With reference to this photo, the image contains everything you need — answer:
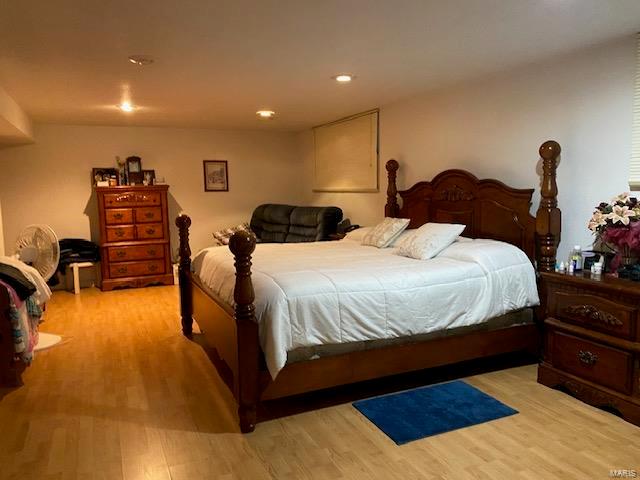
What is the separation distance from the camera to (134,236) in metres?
5.89

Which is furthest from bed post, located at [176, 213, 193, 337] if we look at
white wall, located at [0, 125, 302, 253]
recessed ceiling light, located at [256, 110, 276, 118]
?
white wall, located at [0, 125, 302, 253]

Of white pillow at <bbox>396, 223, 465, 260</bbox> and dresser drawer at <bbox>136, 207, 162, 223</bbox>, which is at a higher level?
dresser drawer at <bbox>136, 207, 162, 223</bbox>

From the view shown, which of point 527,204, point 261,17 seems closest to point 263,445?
point 261,17

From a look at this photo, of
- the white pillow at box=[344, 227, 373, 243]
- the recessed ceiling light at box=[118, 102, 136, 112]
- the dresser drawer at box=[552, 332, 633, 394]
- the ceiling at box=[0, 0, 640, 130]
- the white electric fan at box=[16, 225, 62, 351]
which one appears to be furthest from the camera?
the recessed ceiling light at box=[118, 102, 136, 112]

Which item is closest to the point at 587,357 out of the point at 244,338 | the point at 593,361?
the point at 593,361

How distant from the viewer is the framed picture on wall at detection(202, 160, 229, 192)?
6.63 metres

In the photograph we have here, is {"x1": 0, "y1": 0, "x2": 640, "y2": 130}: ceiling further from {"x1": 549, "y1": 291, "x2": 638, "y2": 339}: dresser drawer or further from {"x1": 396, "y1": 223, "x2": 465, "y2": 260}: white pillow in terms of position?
{"x1": 549, "y1": 291, "x2": 638, "y2": 339}: dresser drawer

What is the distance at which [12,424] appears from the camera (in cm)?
252

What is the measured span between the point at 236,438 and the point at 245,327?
1.84ft

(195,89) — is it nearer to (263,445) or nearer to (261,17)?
(261,17)

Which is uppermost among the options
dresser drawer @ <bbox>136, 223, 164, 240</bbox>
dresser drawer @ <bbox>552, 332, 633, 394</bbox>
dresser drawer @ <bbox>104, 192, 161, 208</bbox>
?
dresser drawer @ <bbox>104, 192, 161, 208</bbox>

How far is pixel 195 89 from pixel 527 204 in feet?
9.01

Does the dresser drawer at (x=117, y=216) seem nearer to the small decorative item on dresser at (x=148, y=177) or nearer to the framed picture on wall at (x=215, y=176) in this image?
the small decorative item on dresser at (x=148, y=177)

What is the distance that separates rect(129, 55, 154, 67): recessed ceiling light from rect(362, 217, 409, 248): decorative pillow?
2162 millimetres
